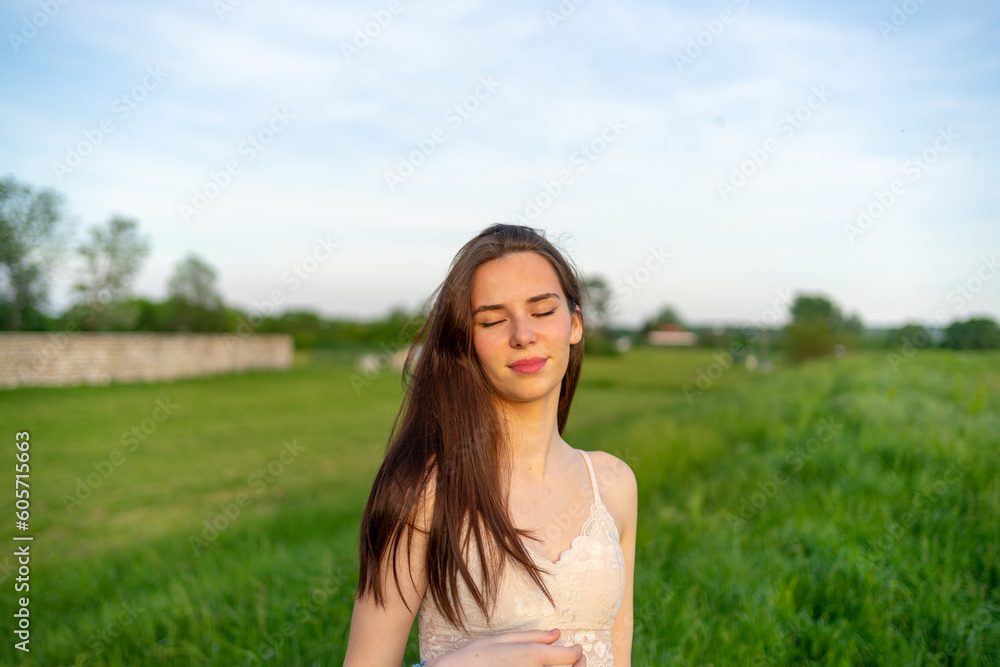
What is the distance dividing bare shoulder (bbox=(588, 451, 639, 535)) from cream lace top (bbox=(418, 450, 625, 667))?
161 millimetres

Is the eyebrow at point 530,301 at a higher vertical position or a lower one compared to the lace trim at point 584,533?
higher

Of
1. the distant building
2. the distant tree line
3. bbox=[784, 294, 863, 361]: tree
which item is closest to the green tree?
the distant tree line

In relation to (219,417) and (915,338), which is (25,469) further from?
(915,338)

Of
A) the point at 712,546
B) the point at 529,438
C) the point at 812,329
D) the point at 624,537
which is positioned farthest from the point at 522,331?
the point at 812,329

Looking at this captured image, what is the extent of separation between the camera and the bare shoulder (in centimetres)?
188

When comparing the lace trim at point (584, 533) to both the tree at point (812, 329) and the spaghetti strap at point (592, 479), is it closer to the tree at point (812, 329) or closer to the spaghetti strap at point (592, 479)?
the spaghetti strap at point (592, 479)

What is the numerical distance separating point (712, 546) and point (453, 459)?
10.0 ft

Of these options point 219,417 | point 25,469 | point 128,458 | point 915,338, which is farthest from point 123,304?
point 915,338

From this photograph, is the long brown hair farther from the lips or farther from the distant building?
the distant building

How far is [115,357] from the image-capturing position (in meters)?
20.1

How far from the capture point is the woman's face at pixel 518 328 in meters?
1.73

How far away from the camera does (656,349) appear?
4356 centimetres

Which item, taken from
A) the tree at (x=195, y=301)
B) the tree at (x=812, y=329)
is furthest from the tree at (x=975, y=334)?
the tree at (x=195, y=301)

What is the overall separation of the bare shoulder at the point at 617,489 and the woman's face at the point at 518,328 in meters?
0.33
